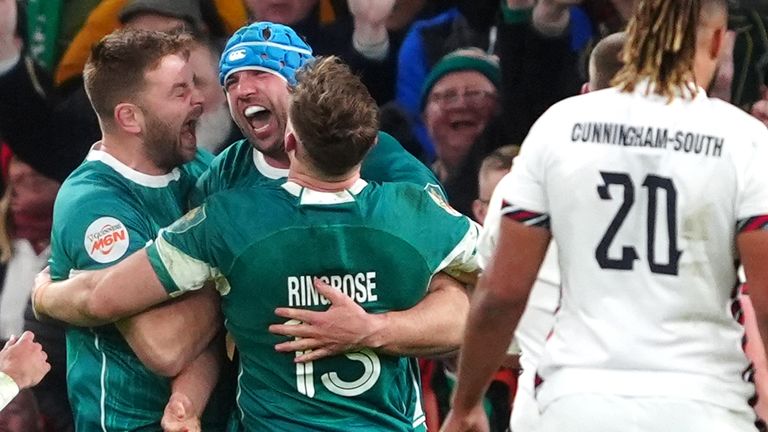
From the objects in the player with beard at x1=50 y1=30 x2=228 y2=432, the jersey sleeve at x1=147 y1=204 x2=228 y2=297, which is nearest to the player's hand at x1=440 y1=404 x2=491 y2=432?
the jersey sleeve at x1=147 y1=204 x2=228 y2=297

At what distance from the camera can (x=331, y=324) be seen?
3150 mm

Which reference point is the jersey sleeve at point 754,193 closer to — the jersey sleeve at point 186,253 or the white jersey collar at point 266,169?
the jersey sleeve at point 186,253

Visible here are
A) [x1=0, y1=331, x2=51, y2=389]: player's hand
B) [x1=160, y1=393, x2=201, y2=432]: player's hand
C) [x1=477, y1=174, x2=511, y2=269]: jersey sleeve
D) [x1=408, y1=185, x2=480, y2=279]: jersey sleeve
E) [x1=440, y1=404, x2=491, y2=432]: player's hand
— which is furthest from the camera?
[x1=0, y1=331, x2=51, y2=389]: player's hand

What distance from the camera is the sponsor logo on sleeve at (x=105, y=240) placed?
3.37m

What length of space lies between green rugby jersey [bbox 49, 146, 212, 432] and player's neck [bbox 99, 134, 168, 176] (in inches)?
0.7

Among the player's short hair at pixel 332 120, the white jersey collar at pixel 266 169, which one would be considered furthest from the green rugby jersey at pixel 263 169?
the player's short hair at pixel 332 120

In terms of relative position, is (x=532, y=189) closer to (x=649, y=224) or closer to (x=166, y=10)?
(x=649, y=224)

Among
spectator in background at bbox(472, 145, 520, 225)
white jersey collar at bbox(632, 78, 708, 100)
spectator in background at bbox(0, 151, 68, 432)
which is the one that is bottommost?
spectator in background at bbox(0, 151, 68, 432)

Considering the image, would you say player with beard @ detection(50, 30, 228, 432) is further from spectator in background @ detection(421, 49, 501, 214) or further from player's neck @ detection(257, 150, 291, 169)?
spectator in background @ detection(421, 49, 501, 214)

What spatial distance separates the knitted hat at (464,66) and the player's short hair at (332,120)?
6.61 ft

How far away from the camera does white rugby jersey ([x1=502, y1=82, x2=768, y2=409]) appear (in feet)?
8.37

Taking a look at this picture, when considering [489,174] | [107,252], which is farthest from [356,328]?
[489,174]

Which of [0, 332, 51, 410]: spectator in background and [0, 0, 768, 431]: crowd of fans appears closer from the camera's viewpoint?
[0, 332, 51, 410]: spectator in background

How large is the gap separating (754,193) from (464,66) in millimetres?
2680
